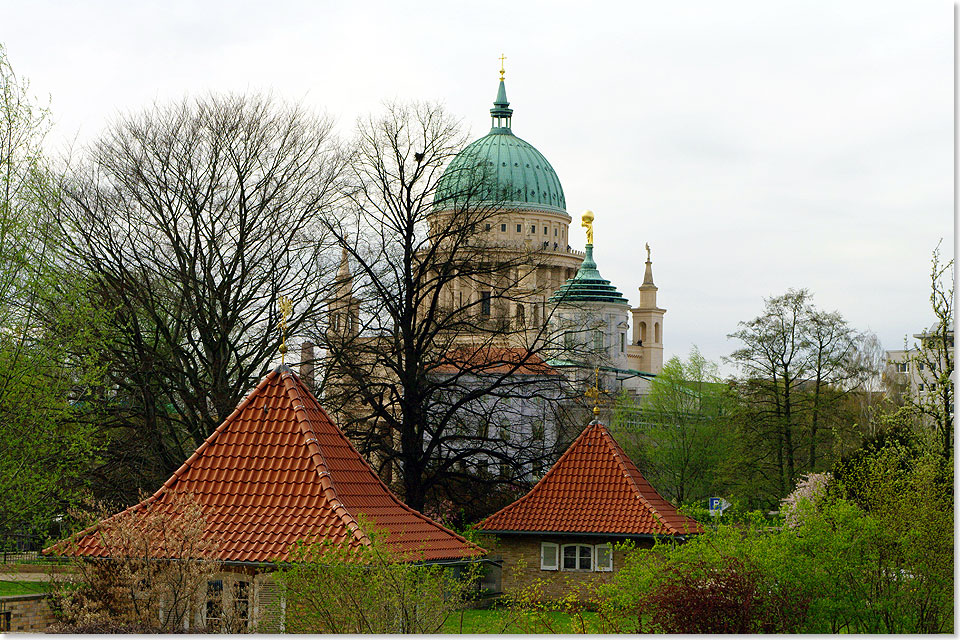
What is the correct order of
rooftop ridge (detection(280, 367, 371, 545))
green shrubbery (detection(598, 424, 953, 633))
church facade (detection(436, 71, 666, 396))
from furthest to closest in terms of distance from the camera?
church facade (detection(436, 71, 666, 396)) → rooftop ridge (detection(280, 367, 371, 545)) → green shrubbery (detection(598, 424, 953, 633))

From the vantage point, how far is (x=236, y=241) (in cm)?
3228

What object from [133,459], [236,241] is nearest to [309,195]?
[236,241]

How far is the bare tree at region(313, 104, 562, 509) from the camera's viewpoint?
102 feet

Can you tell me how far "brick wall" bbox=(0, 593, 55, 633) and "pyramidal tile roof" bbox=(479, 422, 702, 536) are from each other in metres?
9.31

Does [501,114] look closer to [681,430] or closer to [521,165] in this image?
[521,165]

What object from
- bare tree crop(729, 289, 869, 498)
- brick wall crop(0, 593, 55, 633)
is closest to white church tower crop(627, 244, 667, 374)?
bare tree crop(729, 289, 869, 498)

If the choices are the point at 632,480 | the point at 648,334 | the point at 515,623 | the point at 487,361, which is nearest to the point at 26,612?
the point at 515,623

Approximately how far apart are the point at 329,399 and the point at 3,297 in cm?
1148

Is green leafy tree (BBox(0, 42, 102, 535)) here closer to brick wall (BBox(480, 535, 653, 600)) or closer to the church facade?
brick wall (BBox(480, 535, 653, 600))

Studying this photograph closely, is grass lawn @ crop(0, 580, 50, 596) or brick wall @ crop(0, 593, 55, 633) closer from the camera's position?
brick wall @ crop(0, 593, 55, 633)

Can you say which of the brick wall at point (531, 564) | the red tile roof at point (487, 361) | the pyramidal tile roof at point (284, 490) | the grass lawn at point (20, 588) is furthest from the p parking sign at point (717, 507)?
the grass lawn at point (20, 588)

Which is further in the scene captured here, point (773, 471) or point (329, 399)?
point (773, 471)

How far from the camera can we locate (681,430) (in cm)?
5822

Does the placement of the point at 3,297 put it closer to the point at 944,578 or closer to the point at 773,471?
the point at 944,578
